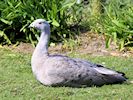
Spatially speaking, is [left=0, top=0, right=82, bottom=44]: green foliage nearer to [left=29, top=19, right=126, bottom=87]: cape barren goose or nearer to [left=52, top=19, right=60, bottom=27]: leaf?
[left=52, top=19, right=60, bottom=27]: leaf

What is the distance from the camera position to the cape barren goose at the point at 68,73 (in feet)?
21.0

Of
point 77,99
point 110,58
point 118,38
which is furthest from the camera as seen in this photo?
point 118,38

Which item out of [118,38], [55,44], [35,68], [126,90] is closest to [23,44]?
[55,44]

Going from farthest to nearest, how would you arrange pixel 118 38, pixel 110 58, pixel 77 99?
pixel 118 38
pixel 110 58
pixel 77 99

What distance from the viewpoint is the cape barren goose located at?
6.40m

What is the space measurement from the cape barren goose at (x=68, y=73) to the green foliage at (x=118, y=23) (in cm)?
239

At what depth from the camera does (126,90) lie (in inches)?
252

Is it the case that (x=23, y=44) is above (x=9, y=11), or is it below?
below

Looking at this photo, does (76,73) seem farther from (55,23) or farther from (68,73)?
(55,23)

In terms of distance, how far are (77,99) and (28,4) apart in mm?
3669

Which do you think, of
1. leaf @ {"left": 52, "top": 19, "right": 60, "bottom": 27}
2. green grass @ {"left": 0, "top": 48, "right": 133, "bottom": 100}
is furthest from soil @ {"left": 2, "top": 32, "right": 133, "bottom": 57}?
green grass @ {"left": 0, "top": 48, "right": 133, "bottom": 100}

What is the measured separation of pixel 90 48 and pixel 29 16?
1.32m

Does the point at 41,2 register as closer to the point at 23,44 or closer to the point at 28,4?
the point at 28,4

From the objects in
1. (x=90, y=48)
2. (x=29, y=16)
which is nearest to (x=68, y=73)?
(x=90, y=48)
